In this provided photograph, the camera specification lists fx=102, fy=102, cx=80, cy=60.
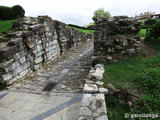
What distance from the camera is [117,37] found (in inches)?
200

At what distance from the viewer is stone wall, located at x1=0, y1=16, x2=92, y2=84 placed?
4.14m

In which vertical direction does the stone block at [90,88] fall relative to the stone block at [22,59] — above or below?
below

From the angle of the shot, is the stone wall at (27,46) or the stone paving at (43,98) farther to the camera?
the stone wall at (27,46)

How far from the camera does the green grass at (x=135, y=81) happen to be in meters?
2.60

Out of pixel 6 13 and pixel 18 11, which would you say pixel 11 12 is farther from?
pixel 18 11

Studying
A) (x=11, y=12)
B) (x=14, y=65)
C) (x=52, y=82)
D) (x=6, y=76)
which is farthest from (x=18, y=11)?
(x=52, y=82)

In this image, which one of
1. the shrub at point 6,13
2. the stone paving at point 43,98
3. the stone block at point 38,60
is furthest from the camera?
the shrub at point 6,13

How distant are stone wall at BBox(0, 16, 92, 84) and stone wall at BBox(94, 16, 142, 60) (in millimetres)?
3479

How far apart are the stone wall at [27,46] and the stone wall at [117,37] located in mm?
3479

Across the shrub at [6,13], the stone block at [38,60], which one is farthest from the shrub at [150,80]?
the shrub at [6,13]

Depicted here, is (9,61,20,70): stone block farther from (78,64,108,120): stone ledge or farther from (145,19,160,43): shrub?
(145,19,160,43): shrub

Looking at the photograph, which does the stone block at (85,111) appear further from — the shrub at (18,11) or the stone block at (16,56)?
the shrub at (18,11)

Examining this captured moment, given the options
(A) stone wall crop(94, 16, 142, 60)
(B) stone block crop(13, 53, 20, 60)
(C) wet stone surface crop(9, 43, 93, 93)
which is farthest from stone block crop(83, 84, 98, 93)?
(B) stone block crop(13, 53, 20, 60)

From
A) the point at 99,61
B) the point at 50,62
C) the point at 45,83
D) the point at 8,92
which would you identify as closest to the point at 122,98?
the point at 99,61
